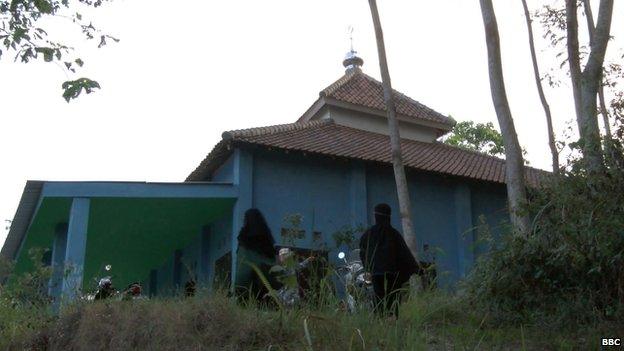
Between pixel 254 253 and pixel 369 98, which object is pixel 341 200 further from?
pixel 254 253

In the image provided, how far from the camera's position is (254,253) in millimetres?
7535

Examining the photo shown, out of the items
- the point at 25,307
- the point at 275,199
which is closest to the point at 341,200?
the point at 275,199

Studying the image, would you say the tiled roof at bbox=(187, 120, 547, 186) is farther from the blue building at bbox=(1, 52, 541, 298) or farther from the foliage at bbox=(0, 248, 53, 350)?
the foliage at bbox=(0, 248, 53, 350)

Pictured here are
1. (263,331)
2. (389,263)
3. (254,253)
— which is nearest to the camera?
(263,331)

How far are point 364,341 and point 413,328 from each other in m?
0.55

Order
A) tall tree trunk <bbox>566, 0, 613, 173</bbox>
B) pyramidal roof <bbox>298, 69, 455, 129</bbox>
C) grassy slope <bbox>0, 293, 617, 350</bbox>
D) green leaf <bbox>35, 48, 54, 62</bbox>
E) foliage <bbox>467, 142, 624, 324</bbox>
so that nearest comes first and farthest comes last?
grassy slope <bbox>0, 293, 617, 350</bbox> < foliage <bbox>467, 142, 624, 324</bbox> < tall tree trunk <bbox>566, 0, 613, 173</bbox> < green leaf <bbox>35, 48, 54, 62</bbox> < pyramidal roof <bbox>298, 69, 455, 129</bbox>

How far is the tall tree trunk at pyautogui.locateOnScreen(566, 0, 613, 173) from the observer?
23.7 ft

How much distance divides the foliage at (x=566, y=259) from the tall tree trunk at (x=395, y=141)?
5986mm

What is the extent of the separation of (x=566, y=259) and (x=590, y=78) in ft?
11.1

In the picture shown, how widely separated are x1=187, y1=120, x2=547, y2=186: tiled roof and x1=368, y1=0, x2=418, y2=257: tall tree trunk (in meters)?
2.69

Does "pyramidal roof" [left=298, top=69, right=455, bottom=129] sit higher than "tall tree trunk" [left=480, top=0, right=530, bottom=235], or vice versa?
"pyramidal roof" [left=298, top=69, right=455, bottom=129]

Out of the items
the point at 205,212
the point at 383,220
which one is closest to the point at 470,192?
the point at 205,212

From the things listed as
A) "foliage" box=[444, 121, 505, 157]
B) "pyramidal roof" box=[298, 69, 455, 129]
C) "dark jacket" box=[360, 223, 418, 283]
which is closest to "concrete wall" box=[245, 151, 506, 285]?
"pyramidal roof" box=[298, 69, 455, 129]

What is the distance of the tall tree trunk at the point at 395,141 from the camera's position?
1370cm
